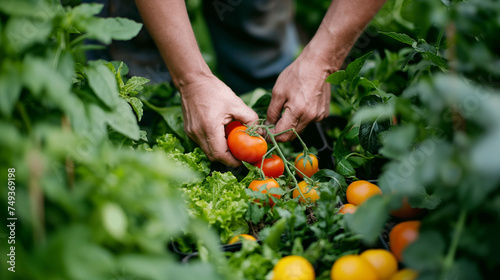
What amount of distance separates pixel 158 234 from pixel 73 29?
537mm

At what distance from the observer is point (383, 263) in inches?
33.6

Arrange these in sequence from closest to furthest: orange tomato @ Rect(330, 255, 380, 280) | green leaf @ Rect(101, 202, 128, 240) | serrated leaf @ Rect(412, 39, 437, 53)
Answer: green leaf @ Rect(101, 202, 128, 240), orange tomato @ Rect(330, 255, 380, 280), serrated leaf @ Rect(412, 39, 437, 53)

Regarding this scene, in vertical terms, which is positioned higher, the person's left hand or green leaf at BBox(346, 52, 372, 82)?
A: green leaf at BBox(346, 52, 372, 82)

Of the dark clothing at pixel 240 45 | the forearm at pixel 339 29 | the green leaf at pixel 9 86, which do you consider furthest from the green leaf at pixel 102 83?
the dark clothing at pixel 240 45

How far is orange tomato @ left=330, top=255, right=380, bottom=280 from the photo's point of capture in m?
0.81

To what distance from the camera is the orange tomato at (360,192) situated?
1094 mm

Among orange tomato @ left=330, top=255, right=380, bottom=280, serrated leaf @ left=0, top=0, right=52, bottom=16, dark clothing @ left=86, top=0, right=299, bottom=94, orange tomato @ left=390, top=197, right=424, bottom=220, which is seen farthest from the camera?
dark clothing @ left=86, top=0, right=299, bottom=94

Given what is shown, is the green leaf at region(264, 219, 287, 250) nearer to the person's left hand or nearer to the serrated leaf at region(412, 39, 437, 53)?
Answer: the person's left hand

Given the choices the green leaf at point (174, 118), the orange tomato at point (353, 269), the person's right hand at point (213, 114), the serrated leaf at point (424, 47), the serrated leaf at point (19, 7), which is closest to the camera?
the serrated leaf at point (19, 7)

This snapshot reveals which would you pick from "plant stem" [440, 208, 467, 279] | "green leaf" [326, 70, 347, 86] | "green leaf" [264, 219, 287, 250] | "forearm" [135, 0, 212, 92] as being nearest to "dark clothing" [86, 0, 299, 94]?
"forearm" [135, 0, 212, 92]

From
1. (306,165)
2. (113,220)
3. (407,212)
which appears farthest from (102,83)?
(407,212)

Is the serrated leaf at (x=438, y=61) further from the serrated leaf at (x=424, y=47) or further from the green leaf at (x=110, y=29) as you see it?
the green leaf at (x=110, y=29)

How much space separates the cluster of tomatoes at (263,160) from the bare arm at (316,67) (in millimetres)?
117

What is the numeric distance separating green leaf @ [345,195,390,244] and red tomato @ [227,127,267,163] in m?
0.52
